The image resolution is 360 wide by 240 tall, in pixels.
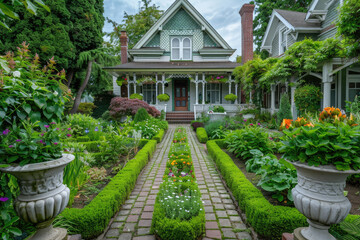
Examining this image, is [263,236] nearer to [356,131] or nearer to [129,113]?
[356,131]

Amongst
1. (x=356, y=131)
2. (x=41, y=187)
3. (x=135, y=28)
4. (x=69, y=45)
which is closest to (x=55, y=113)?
(x=41, y=187)

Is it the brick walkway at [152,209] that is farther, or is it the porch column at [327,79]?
the porch column at [327,79]

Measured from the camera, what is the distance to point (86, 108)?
16.1 meters

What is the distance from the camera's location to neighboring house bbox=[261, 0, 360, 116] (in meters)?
8.71

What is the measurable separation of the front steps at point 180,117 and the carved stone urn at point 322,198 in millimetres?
12996

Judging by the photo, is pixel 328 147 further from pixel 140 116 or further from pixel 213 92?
pixel 213 92

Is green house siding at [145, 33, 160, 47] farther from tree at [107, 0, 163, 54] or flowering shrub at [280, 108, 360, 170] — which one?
flowering shrub at [280, 108, 360, 170]

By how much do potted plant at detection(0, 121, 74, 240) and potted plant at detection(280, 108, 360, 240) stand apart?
233 centimetres

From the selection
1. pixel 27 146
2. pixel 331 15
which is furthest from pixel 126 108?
pixel 331 15

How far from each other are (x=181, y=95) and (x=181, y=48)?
13.5ft

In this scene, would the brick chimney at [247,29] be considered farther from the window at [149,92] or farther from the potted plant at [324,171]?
the potted plant at [324,171]

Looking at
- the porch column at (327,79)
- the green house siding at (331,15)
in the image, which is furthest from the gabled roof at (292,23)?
the porch column at (327,79)

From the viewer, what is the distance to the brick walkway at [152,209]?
262cm

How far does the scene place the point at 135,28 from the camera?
2441 centimetres
